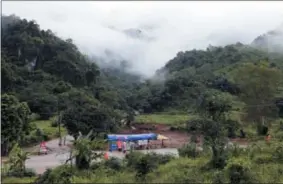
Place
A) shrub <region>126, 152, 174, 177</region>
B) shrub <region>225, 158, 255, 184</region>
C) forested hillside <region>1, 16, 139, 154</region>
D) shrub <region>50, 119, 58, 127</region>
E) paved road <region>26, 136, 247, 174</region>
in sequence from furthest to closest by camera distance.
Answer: forested hillside <region>1, 16, 139, 154</region>, shrub <region>50, 119, 58, 127</region>, paved road <region>26, 136, 247, 174</region>, shrub <region>126, 152, 174, 177</region>, shrub <region>225, 158, 255, 184</region>

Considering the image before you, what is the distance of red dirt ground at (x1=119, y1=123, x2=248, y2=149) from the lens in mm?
25875

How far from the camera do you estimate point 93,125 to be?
24859mm

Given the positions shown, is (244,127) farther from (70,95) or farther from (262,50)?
(262,50)

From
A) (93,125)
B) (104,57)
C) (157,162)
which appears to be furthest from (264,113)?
(104,57)

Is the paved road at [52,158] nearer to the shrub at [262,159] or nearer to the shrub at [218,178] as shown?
the shrub at [262,159]

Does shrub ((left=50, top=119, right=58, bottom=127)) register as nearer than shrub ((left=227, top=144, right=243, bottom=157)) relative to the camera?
No

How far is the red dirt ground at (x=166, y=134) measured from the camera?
25.9 m

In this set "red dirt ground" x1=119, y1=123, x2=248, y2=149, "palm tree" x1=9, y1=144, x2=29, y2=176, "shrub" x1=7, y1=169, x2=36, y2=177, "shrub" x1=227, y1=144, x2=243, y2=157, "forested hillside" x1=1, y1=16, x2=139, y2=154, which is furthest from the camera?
"forested hillside" x1=1, y1=16, x2=139, y2=154

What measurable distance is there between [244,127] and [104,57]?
43846 mm

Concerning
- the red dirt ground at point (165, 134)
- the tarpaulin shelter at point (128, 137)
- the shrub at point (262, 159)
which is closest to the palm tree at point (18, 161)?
the tarpaulin shelter at point (128, 137)

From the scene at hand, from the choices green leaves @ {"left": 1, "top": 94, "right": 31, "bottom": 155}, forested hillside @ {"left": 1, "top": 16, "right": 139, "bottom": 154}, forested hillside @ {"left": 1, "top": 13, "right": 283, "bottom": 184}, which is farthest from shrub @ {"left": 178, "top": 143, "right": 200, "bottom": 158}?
forested hillside @ {"left": 1, "top": 16, "right": 139, "bottom": 154}

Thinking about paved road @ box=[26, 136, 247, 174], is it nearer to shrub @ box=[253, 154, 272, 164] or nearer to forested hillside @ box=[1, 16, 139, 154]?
shrub @ box=[253, 154, 272, 164]

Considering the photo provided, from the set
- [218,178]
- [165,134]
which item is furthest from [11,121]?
[165,134]

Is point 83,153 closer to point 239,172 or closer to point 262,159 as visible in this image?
point 239,172
